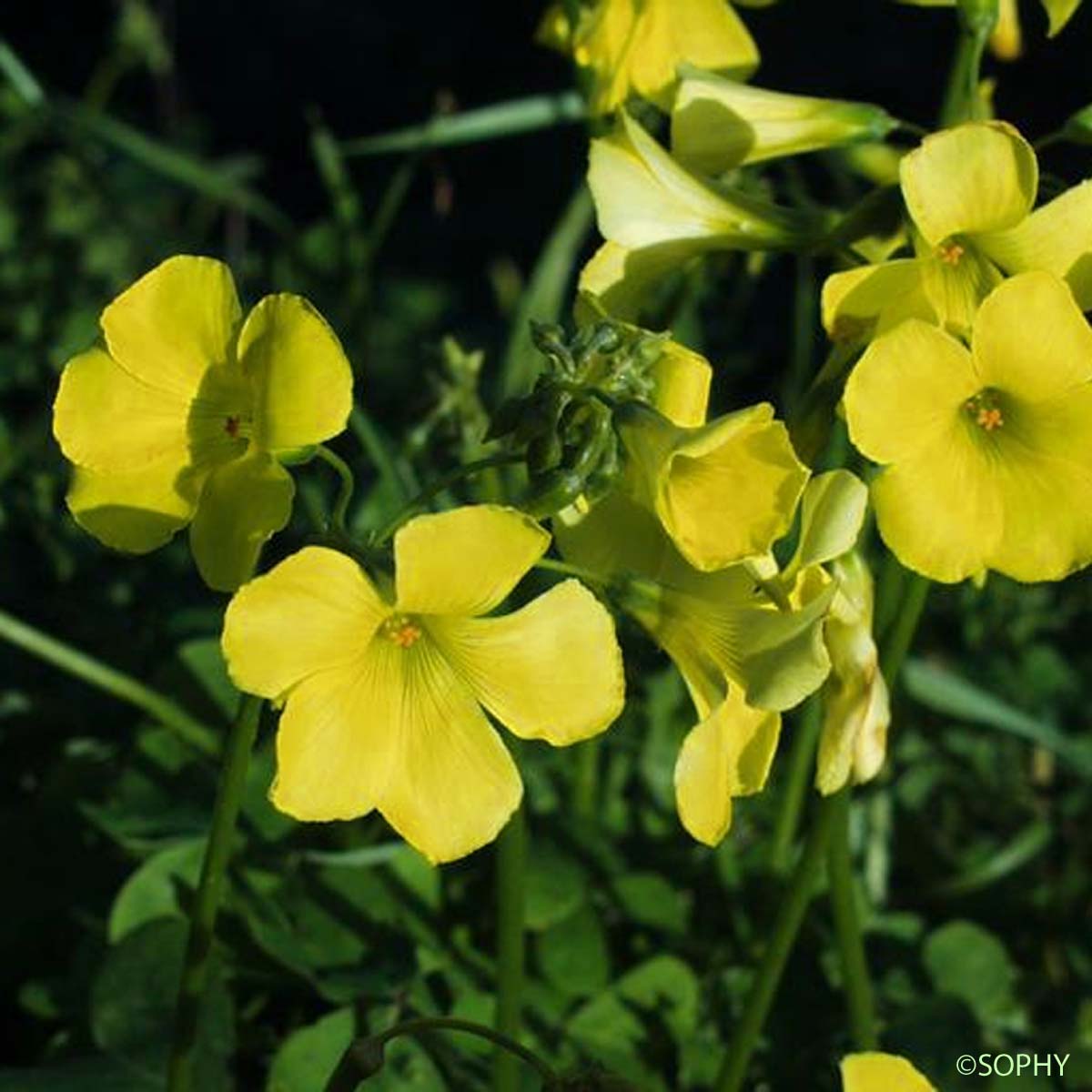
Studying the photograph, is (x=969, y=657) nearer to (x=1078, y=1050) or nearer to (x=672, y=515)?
(x=1078, y=1050)

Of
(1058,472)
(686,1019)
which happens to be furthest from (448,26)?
(1058,472)

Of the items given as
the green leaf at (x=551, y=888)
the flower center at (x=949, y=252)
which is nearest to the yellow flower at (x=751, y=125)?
the flower center at (x=949, y=252)

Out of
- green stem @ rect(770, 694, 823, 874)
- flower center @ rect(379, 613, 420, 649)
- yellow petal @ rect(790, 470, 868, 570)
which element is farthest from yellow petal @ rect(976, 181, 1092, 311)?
green stem @ rect(770, 694, 823, 874)

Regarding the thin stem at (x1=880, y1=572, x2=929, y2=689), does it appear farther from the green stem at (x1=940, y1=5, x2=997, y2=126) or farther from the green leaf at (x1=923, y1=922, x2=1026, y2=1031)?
the green leaf at (x1=923, y1=922, x2=1026, y2=1031)

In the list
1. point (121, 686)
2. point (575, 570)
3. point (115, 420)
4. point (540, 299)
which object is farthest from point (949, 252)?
point (540, 299)

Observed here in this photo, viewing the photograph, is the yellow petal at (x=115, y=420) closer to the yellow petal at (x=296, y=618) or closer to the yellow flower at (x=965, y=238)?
the yellow petal at (x=296, y=618)

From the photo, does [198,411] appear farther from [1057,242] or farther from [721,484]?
[1057,242]
